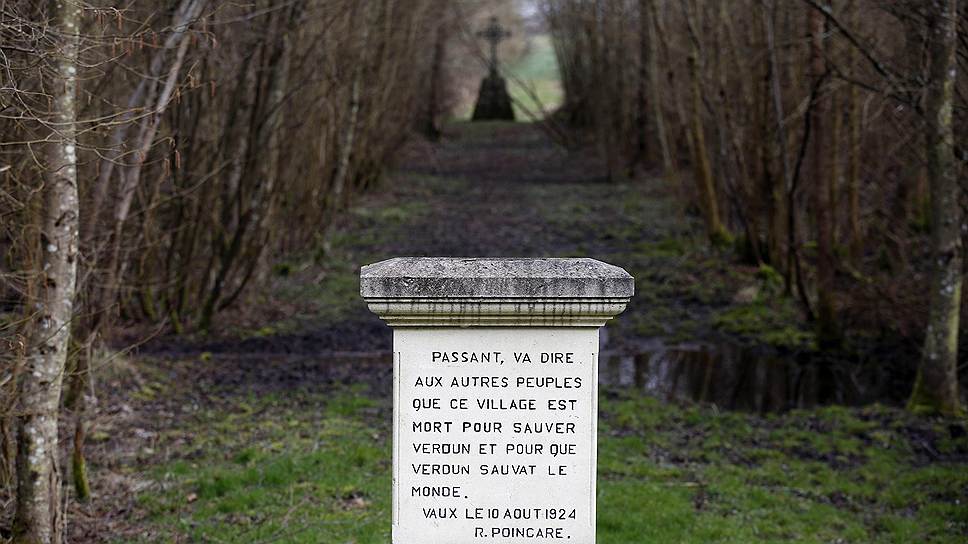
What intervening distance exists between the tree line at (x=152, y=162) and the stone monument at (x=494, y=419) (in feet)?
5.43

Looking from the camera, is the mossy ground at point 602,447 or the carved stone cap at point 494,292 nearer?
the carved stone cap at point 494,292

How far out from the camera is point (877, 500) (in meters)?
7.76

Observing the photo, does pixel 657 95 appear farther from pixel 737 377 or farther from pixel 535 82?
pixel 535 82

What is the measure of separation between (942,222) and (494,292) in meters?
6.17

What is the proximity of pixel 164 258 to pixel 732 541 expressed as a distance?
27.1 ft

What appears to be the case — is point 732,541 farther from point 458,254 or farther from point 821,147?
point 458,254

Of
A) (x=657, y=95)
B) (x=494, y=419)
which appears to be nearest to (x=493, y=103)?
(x=657, y=95)

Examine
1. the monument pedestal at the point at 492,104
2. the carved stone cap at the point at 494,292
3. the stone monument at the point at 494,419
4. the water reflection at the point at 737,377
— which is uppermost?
the carved stone cap at the point at 494,292

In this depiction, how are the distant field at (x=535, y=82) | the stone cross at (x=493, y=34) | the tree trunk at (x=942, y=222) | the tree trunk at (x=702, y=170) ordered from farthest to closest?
the distant field at (x=535, y=82), the stone cross at (x=493, y=34), the tree trunk at (x=702, y=170), the tree trunk at (x=942, y=222)

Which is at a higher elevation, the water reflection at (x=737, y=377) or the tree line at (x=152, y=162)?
the tree line at (x=152, y=162)

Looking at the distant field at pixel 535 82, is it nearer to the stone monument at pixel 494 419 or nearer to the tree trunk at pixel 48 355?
the tree trunk at pixel 48 355

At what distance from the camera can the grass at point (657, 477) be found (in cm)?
688

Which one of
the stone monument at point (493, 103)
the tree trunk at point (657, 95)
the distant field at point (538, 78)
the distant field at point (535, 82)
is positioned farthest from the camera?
the distant field at point (538, 78)

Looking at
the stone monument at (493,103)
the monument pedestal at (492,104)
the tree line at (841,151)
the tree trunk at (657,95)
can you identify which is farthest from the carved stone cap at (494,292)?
the monument pedestal at (492,104)
